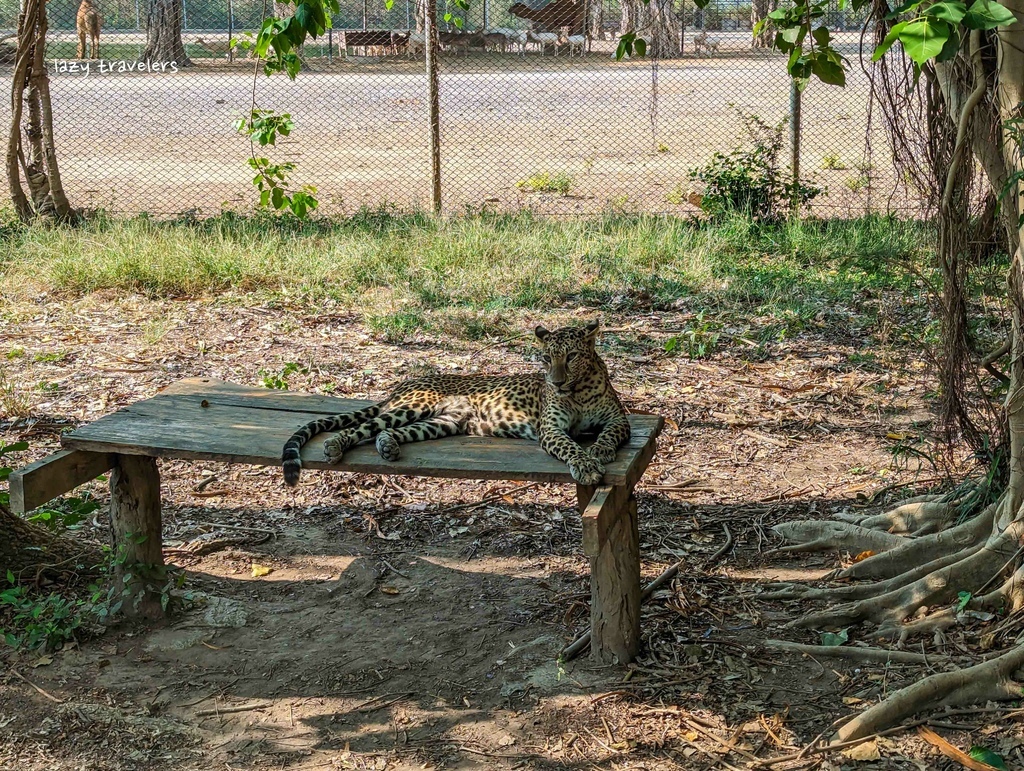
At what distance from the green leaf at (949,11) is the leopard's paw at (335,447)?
2.73 metres

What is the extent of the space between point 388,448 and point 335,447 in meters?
0.22

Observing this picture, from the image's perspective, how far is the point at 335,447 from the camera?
175 inches

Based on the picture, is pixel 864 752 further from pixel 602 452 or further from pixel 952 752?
pixel 602 452

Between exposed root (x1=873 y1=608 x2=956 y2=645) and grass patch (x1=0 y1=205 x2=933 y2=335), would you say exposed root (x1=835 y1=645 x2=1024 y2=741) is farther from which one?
grass patch (x1=0 y1=205 x2=933 y2=335)

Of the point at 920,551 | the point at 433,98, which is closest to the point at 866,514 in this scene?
the point at 920,551

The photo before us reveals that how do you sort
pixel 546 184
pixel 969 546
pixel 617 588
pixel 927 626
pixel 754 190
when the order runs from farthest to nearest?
pixel 546 184 → pixel 754 190 → pixel 969 546 → pixel 927 626 → pixel 617 588

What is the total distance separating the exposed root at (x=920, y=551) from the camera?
4855mm

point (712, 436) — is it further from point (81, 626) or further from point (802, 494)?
point (81, 626)

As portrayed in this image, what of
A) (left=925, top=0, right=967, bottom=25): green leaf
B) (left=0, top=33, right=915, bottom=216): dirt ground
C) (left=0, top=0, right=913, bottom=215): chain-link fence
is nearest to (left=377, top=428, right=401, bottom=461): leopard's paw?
(left=925, top=0, right=967, bottom=25): green leaf

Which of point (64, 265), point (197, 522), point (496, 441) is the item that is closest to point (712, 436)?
point (496, 441)

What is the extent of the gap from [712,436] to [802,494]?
934 millimetres

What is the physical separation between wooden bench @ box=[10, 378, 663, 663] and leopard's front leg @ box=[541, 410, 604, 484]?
5cm

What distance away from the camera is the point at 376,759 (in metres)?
3.98

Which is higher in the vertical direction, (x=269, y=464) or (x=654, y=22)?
(x=654, y=22)
